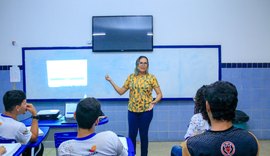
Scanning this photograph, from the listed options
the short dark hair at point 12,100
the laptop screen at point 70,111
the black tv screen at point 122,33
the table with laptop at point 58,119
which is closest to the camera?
the short dark hair at point 12,100

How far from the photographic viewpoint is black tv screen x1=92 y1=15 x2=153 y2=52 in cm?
518

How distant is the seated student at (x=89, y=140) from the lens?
193 cm

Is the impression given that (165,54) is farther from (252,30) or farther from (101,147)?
(101,147)

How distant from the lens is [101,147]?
1963 mm

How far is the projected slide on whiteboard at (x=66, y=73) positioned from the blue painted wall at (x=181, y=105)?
37 centimetres

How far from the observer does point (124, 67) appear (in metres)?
5.21

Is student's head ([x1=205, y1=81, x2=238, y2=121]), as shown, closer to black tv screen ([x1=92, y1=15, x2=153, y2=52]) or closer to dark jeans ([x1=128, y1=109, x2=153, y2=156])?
dark jeans ([x1=128, y1=109, x2=153, y2=156])

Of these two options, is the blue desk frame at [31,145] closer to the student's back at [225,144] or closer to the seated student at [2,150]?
the seated student at [2,150]

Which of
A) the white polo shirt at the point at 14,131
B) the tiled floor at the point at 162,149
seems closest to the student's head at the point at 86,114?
the white polo shirt at the point at 14,131

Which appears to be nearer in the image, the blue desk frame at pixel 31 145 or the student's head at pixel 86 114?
the student's head at pixel 86 114

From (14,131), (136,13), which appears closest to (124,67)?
(136,13)

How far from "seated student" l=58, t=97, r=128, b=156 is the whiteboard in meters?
3.17

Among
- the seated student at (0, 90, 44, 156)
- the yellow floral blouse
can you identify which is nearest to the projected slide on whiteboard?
the yellow floral blouse

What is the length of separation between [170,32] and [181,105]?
4.02ft
